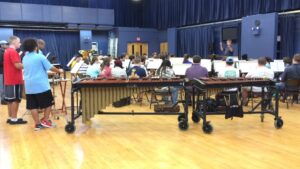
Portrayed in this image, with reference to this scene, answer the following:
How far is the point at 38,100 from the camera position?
569cm

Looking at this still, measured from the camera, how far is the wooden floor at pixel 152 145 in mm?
4210

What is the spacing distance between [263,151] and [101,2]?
18.7 meters

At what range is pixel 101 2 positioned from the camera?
21.6 metres

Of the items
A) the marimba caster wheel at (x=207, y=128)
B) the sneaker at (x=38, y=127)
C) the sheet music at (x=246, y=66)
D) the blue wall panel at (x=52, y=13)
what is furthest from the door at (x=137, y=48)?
the marimba caster wheel at (x=207, y=128)

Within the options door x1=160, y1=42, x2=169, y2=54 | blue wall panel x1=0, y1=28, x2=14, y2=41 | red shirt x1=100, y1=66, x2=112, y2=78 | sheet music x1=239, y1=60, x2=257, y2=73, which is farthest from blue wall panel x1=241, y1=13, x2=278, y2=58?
blue wall panel x1=0, y1=28, x2=14, y2=41

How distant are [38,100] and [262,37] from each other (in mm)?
10873

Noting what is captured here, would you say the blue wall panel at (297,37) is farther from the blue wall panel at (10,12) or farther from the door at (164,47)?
the blue wall panel at (10,12)

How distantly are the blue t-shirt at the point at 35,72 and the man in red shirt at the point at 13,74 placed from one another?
1.74 feet

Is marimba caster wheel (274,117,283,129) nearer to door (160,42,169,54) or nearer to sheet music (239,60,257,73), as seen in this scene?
sheet music (239,60,257,73)

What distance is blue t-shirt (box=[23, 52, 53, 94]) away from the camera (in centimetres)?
553

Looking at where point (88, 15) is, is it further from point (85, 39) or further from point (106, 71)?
point (106, 71)

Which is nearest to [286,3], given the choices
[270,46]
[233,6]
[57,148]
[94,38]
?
[270,46]

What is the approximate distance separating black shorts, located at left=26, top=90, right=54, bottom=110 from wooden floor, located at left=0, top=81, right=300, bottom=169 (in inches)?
18.5

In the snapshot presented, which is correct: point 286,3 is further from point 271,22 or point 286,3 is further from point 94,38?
point 94,38
